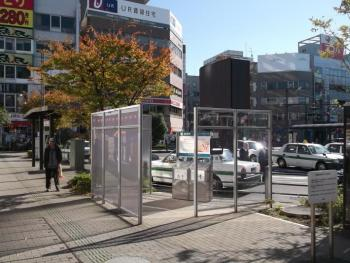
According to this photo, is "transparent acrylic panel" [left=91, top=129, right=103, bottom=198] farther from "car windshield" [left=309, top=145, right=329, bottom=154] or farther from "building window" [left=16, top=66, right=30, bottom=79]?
"building window" [left=16, top=66, right=30, bottom=79]

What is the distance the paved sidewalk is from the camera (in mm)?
7469

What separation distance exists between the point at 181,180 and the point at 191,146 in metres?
1.23

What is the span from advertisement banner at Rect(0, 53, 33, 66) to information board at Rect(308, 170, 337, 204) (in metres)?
58.8

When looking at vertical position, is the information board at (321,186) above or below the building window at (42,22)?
below

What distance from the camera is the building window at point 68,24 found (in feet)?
211

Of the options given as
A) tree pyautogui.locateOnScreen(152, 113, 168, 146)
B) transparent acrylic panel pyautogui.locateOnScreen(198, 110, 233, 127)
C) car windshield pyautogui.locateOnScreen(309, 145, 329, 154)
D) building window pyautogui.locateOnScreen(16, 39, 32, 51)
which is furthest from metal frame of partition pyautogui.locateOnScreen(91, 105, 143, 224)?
building window pyautogui.locateOnScreen(16, 39, 32, 51)

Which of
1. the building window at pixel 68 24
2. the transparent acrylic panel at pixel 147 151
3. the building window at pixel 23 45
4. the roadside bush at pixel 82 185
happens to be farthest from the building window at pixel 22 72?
the transparent acrylic panel at pixel 147 151

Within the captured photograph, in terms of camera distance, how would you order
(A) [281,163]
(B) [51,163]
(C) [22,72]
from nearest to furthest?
1. (B) [51,163]
2. (A) [281,163]
3. (C) [22,72]

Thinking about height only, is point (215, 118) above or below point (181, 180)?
above

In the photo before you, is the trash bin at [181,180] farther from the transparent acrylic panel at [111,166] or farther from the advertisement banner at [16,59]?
the advertisement banner at [16,59]

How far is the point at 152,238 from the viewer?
8625 millimetres

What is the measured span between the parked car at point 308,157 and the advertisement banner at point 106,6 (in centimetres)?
4676

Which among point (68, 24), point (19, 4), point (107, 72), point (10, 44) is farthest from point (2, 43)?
point (107, 72)

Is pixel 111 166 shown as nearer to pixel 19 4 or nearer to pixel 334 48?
pixel 334 48
